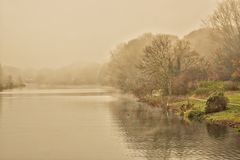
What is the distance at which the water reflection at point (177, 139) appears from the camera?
95.3 feet

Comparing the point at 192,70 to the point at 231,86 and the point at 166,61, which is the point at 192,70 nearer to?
the point at 166,61

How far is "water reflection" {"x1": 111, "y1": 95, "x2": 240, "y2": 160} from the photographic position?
29.0 m

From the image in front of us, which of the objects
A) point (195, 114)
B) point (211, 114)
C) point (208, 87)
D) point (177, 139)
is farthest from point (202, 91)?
point (177, 139)

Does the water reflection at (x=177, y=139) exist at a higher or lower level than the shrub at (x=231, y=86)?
lower

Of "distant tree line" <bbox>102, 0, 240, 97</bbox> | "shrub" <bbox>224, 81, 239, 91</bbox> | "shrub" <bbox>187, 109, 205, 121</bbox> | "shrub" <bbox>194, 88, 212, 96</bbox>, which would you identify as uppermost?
"distant tree line" <bbox>102, 0, 240, 97</bbox>

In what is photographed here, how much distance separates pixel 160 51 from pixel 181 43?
913 cm

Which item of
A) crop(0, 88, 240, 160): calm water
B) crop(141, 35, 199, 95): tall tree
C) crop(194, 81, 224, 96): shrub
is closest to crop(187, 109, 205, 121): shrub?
crop(0, 88, 240, 160): calm water

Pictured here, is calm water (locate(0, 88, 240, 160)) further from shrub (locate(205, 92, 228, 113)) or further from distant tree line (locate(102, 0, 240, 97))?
distant tree line (locate(102, 0, 240, 97))

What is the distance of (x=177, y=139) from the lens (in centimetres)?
3550

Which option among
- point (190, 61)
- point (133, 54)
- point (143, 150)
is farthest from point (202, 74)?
point (143, 150)

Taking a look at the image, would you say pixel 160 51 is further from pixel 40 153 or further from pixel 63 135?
pixel 40 153

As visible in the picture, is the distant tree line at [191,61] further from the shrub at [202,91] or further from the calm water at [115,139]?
the calm water at [115,139]

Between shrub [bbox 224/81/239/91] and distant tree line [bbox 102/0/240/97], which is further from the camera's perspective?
distant tree line [bbox 102/0/240/97]

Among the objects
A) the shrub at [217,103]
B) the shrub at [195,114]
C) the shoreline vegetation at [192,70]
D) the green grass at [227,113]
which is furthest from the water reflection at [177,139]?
the shoreline vegetation at [192,70]
